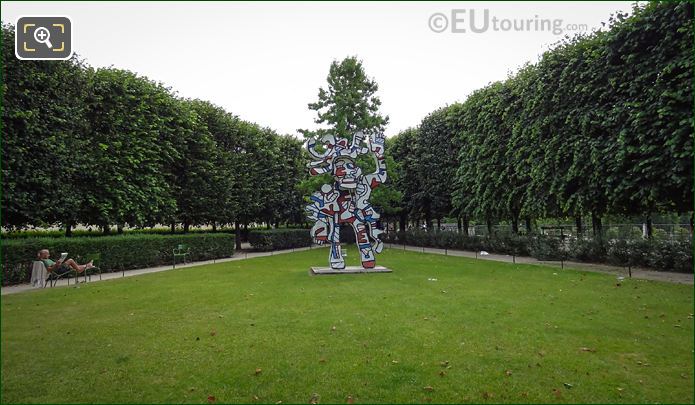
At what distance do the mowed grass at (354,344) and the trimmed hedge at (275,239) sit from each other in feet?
64.3

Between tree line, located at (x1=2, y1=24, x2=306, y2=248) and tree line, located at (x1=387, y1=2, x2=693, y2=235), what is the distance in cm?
1730

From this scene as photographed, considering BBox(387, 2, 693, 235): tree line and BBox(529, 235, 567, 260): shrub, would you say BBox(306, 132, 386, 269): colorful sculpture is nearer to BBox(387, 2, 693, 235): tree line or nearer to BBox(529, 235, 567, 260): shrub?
BBox(387, 2, 693, 235): tree line

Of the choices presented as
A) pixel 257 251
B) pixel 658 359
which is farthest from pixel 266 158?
pixel 658 359

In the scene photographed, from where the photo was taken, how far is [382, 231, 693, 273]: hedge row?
1638 cm

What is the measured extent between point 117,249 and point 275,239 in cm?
1474

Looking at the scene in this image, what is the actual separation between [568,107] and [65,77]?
2387 cm

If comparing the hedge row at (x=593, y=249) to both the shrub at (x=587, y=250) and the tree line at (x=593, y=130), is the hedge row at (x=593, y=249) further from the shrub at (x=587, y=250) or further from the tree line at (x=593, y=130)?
the tree line at (x=593, y=130)

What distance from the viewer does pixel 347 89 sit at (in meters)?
35.7

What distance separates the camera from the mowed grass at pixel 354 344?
5738 mm

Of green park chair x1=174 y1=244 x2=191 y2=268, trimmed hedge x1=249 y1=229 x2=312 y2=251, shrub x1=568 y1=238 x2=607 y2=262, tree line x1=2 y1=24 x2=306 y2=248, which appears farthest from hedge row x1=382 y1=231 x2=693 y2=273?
green park chair x1=174 y1=244 x2=191 y2=268

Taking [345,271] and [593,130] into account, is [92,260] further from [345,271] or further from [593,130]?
[593,130]

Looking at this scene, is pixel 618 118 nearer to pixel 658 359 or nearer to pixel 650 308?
pixel 650 308

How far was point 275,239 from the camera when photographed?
34.0 meters

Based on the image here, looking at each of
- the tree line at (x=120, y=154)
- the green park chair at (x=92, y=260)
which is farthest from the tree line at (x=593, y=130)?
the green park chair at (x=92, y=260)
